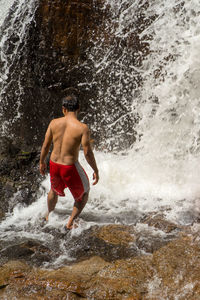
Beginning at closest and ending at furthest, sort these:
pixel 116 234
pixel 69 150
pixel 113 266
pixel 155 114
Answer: pixel 113 266 → pixel 69 150 → pixel 116 234 → pixel 155 114

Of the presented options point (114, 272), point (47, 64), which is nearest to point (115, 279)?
point (114, 272)

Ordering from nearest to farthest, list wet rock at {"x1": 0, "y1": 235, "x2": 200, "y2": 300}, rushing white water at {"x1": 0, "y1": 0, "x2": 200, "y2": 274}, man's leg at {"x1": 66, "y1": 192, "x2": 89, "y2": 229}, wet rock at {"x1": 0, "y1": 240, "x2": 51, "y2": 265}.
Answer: wet rock at {"x1": 0, "y1": 235, "x2": 200, "y2": 300} → wet rock at {"x1": 0, "y1": 240, "x2": 51, "y2": 265} → man's leg at {"x1": 66, "y1": 192, "x2": 89, "y2": 229} → rushing white water at {"x1": 0, "y1": 0, "x2": 200, "y2": 274}

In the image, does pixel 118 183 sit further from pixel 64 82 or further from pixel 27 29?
pixel 27 29

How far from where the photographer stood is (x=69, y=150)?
3.87m

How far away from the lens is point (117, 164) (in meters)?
6.48

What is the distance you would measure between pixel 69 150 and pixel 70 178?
35 centimetres

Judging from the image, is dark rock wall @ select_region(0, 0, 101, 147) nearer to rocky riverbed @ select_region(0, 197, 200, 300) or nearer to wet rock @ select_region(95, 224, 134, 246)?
wet rock @ select_region(95, 224, 134, 246)

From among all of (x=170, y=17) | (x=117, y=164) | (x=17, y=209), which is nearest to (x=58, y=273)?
(x=17, y=209)

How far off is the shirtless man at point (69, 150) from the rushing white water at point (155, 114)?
121 cm

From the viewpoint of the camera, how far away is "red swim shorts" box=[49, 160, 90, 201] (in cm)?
397

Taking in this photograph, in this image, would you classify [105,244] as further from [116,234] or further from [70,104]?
[70,104]

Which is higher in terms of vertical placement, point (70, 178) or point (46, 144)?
point (46, 144)

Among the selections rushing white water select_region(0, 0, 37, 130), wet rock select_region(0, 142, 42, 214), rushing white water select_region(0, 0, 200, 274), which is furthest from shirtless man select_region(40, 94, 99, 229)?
rushing white water select_region(0, 0, 37, 130)

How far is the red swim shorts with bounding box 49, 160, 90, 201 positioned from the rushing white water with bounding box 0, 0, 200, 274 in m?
1.15
